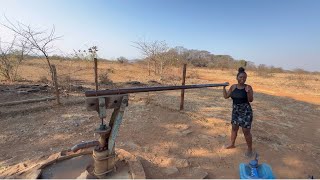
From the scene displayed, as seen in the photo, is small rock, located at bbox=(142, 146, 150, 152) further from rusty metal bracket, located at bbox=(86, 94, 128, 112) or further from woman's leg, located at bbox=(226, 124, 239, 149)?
rusty metal bracket, located at bbox=(86, 94, 128, 112)

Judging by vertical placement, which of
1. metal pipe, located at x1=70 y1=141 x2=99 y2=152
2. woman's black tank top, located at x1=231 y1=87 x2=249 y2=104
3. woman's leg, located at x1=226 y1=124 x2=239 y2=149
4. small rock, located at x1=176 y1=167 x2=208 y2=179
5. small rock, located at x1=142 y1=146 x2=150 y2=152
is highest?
woman's black tank top, located at x1=231 y1=87 x2=249 y2=104

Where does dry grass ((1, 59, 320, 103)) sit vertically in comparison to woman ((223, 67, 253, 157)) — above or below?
below

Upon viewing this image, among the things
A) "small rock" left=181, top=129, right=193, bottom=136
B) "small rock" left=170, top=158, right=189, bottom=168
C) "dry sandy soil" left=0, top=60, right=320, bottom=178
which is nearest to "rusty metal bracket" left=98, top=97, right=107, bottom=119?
"dry sandy soil" left=0, top=60, right=320, bottom=178

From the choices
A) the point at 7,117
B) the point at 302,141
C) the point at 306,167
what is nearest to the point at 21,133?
the point at 7,117

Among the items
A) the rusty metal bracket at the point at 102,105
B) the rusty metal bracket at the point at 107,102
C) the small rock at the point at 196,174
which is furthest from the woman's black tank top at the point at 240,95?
the rusty metal bracket at the point at 102,105

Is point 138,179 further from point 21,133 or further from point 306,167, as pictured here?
point 21,133

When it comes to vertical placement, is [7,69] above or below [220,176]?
above

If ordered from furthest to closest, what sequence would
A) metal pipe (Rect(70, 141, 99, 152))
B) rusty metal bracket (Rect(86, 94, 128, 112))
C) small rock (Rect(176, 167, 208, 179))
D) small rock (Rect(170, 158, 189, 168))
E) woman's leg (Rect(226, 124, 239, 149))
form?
1. woman's leg (Rect(226, 124, 239, 149))
2. small rock (Rect(170, 158, 189, 168))
3. small rock (Rect(176, 167, 208, 179))
4. metal pipe (Rect(70, 141, 99, 152))
5. rusty metal bracket (Rect(86, 94, 128, 112))

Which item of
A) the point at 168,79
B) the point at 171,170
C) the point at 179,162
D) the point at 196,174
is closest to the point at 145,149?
the point at 179,162

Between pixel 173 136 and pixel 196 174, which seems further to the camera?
pixel 173 136

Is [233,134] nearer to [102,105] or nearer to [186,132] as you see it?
[186,132]

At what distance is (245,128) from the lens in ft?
12.5

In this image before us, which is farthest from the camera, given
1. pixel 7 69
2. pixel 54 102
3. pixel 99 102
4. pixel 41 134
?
pixel 7 69

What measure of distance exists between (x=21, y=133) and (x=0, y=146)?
1.85ft
